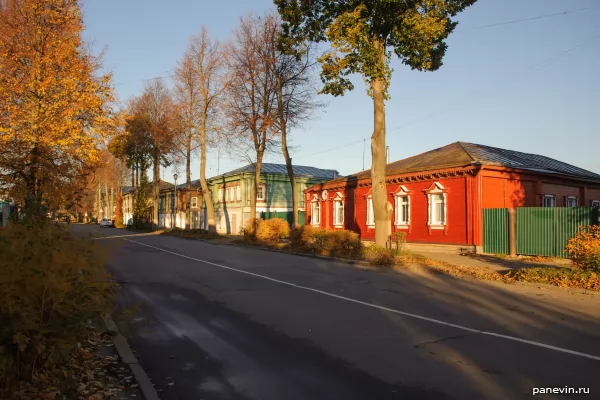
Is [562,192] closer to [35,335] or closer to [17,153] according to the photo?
[17,153]

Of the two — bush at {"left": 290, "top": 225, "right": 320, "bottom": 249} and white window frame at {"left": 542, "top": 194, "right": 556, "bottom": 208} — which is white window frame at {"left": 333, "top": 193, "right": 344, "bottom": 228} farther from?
white window frame at {"left": 542, "top": 194, "right": 556, "bottom": 208}

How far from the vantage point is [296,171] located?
2196 inches

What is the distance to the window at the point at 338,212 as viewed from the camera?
34875 mm

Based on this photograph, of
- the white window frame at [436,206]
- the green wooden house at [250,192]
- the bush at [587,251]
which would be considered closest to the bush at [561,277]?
the bush at [587,251]

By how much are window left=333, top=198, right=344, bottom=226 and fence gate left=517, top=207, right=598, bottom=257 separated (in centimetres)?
1452

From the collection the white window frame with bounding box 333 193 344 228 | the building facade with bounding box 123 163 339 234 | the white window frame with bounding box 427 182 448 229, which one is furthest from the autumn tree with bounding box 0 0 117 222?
the building facade with bounding box 123 163 339 234

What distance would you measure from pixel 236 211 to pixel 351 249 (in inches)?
1173

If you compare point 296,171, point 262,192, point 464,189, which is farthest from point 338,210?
point 296,171

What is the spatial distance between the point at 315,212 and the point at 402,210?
10432 mm

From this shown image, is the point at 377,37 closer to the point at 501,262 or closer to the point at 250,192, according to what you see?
the point at 501,262

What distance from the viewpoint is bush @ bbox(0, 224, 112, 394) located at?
12.0ft

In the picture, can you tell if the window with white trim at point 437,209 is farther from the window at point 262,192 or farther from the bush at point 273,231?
the window at point 262,192

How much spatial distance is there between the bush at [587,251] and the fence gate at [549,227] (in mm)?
6874

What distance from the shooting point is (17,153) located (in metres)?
16.4
